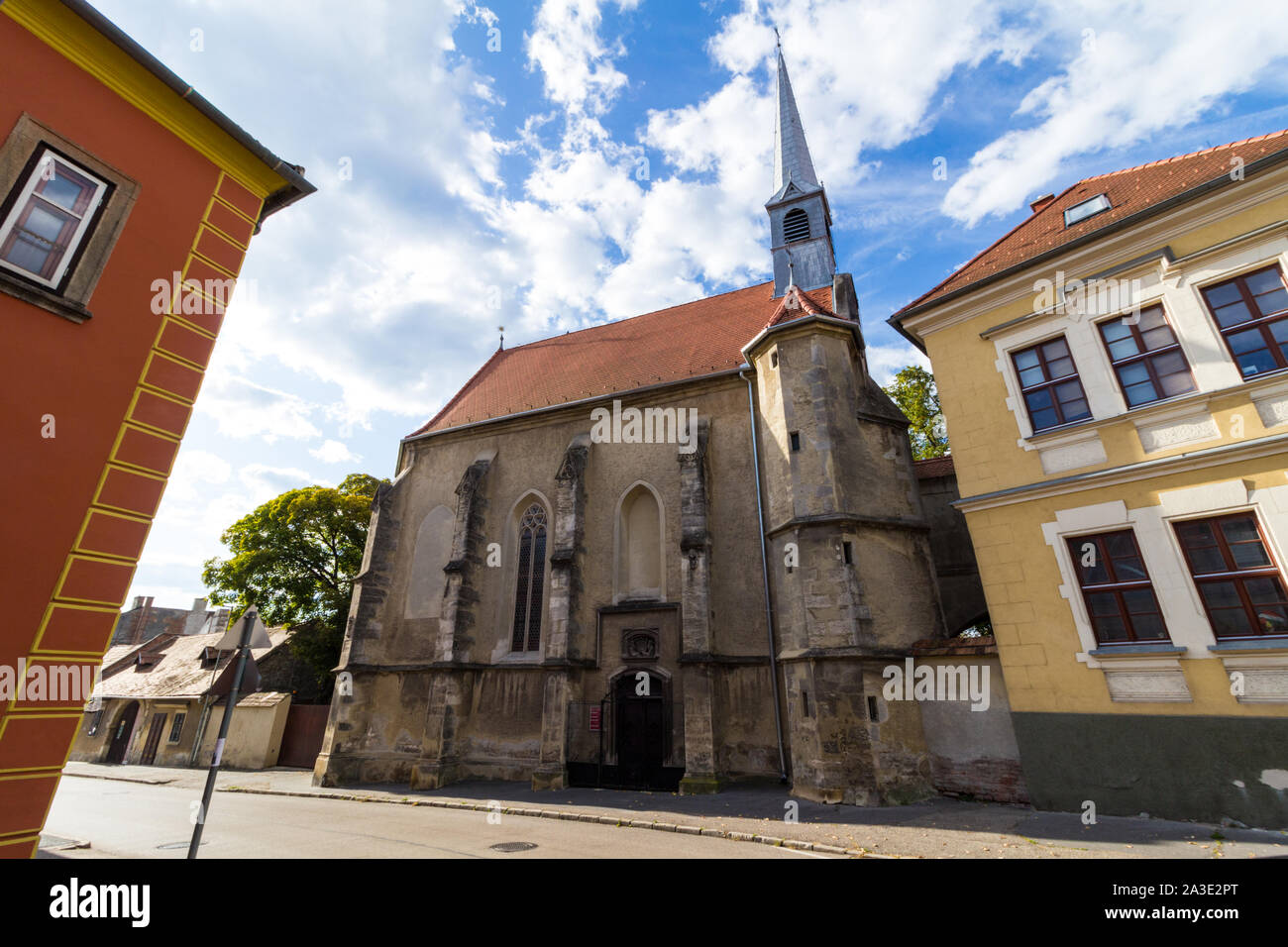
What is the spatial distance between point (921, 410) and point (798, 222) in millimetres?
9575

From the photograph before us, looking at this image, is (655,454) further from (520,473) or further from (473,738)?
(473,738)

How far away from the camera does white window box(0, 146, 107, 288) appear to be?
5055 mm

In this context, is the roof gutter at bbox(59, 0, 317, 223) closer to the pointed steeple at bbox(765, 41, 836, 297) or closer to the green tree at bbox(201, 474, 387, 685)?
the pointed steeple at bbox(765, 41, 836, 297)

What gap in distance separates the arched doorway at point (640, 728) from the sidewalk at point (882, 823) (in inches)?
29.5

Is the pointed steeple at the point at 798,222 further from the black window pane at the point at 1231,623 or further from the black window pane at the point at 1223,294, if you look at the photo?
the black window pane at the point at 1231,623

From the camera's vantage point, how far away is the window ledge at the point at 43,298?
4.80 metres

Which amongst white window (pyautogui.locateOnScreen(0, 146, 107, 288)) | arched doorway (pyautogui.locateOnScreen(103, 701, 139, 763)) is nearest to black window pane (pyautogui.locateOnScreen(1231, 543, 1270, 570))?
white window (pyautogui.locateOnScreen(0, 146, 107, 288))

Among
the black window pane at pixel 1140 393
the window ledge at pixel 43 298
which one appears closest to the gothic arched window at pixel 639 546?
the black window pane at pixel 1140 393

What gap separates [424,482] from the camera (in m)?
20.4

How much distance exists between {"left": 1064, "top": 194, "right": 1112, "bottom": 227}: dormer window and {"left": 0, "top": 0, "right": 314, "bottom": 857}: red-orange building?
45.6ft

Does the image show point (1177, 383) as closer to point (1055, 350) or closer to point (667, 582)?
point (1055, 350)

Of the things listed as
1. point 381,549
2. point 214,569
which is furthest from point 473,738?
point 214,569

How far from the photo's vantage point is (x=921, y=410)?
2212 centimetres

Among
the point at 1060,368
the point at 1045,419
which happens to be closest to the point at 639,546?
the point at 1045,419
